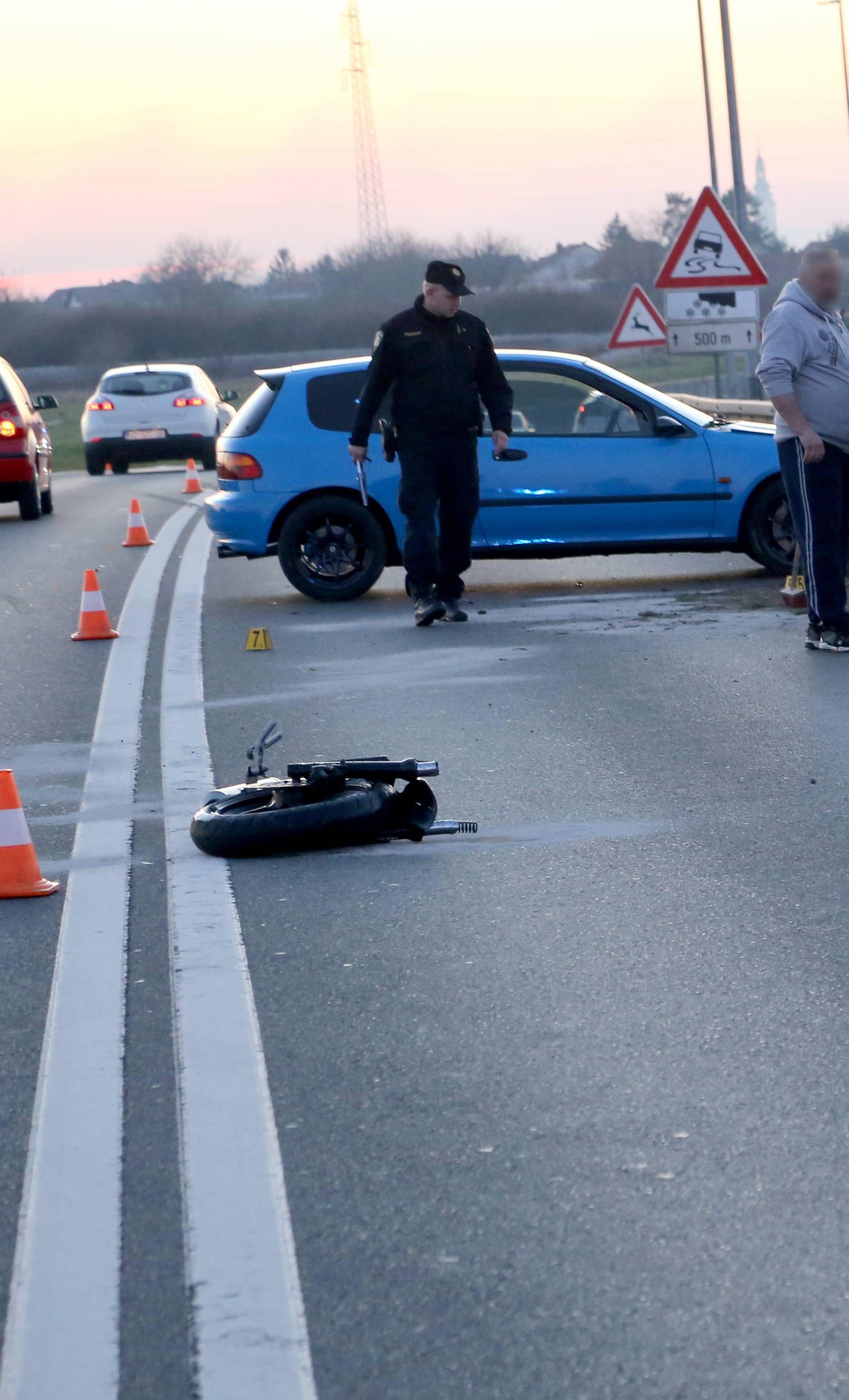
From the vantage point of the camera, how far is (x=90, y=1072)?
12.6 ft

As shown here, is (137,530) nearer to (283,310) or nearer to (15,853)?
(15,853)

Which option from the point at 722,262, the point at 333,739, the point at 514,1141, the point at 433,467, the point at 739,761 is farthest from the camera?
the point at 722,262

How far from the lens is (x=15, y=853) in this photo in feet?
17.5

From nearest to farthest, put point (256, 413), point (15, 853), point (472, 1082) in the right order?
1. point (472, 1082)
2. point (15, 853)
3. point (256, 413)

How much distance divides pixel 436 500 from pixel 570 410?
1.68 metres

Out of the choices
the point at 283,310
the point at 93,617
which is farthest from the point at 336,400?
the point at 283,310

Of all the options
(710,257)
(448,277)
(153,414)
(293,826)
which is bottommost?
(293,826)

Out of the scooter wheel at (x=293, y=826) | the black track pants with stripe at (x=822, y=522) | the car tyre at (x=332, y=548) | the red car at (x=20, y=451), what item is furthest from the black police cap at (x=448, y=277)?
the red car at (x=20, y=451)

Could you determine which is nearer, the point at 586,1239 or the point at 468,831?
the point at 586,1239

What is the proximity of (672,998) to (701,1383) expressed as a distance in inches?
65.4

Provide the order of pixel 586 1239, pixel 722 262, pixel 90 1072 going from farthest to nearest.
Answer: pixel 722 262 → pixel 90 1072 → pixel 586 1239

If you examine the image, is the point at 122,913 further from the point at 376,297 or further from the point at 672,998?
the point at 376,297

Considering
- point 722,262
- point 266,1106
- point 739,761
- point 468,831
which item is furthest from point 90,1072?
point 722,262

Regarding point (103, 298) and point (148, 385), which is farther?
point (103, 298)
